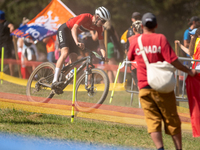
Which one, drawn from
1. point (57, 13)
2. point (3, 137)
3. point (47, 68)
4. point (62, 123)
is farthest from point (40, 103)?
point (57, 13)

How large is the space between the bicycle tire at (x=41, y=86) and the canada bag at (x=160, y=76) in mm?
3544

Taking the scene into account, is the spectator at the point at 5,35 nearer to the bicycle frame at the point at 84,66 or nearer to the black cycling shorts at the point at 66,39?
the black cycling shorts at the point at 66,39

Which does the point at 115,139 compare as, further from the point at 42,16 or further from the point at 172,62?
the point at 42,16

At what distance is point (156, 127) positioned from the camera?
4020 mm

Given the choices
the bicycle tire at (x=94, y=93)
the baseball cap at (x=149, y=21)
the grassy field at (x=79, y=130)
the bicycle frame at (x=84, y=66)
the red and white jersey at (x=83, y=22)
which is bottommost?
the grassy field at (x=79, y=130)

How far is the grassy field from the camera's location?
16.3 feet

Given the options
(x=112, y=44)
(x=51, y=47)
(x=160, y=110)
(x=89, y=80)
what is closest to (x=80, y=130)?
(x=89, y=80)

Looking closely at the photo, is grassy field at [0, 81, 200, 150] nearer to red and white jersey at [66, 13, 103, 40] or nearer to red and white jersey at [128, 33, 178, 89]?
red and white jersey at [128, 33, 178, 89]

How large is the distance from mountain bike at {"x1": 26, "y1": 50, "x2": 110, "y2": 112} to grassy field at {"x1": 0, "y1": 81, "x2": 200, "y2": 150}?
1.59 ft

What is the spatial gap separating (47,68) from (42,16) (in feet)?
10.8

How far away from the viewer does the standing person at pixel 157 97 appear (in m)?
4.00

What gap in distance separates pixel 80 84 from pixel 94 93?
35 centimetres

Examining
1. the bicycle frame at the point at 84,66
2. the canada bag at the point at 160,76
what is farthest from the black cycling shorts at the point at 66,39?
A: the canada bag at the point at 160,76

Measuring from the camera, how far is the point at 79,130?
214 inches
